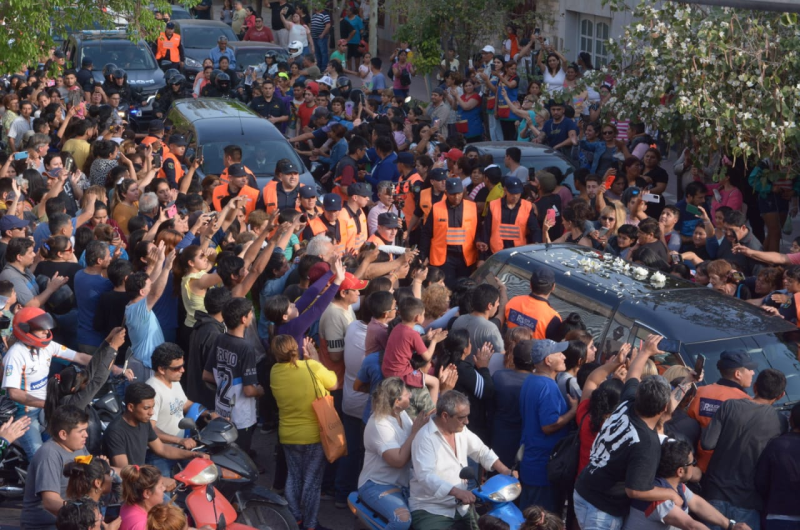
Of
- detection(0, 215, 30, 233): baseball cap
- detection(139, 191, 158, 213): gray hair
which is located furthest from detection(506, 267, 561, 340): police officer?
detection(0, 215, 30, 233): baseball cap

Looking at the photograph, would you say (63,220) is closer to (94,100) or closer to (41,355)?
(41,355)

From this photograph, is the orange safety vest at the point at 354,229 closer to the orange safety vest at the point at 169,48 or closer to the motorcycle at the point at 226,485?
the motorcycle at the point at 226,485

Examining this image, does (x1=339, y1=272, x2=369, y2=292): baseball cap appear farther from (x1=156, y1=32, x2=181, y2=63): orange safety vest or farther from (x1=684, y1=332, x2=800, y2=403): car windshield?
(x1=156, y1=32, x2=181, y2=63): orange safety vest

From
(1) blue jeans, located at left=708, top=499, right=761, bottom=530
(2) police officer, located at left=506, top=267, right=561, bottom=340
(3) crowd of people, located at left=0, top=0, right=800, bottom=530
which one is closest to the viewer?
(3) crowd of people, located at left=0, top=0, right=800, bottom=530

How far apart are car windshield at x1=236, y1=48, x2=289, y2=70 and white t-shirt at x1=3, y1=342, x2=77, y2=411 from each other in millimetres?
17042

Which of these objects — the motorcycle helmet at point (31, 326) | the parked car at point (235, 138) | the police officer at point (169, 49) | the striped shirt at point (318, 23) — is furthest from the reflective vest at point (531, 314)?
the striped shirt at point (318, 23)

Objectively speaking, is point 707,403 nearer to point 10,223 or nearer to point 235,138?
point 10,223

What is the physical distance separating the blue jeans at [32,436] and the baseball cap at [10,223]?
8.87 ft

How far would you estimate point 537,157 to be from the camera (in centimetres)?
1377

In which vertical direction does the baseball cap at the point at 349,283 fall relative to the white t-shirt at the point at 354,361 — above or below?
→ above

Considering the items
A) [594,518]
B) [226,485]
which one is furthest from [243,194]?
[594,518]

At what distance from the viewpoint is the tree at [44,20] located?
49.0 ft

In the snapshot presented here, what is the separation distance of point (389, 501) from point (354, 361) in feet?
5.01

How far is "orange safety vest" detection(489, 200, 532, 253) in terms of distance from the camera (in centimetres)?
1073
